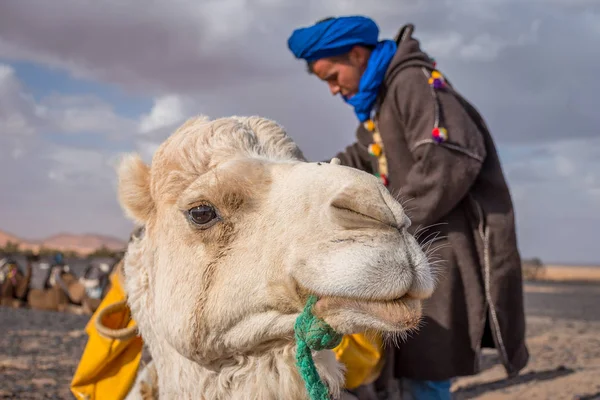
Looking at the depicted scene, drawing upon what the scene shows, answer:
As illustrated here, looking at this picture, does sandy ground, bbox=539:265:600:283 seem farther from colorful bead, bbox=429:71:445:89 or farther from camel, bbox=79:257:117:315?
colorful bead, bbox=429:71:445:89

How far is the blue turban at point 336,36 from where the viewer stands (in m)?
3.68

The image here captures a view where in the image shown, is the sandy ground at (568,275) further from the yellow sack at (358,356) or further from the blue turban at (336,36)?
the yellow sack at (358,356)

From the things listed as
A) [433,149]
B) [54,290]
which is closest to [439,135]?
[433,149]

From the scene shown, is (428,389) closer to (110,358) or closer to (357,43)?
(110,358)

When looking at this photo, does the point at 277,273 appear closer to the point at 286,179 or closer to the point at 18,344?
the point at 286,179

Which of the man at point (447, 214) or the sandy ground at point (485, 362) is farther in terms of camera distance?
the sandy ground at point (485, 362)

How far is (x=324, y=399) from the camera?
2109 mm

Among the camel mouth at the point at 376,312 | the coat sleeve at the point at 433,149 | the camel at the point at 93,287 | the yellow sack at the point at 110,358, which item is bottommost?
the camel at the point at 93,287

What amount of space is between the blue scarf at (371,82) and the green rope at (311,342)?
1857 millimetres

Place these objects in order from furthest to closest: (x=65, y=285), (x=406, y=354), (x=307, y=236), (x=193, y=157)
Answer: (x=65, y=285) → (x=406, y=354) → (x=193, y=157) → (x=307, y=236)

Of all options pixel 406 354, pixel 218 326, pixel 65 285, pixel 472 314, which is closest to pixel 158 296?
pixel 218 326

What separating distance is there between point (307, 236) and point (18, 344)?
397 inches

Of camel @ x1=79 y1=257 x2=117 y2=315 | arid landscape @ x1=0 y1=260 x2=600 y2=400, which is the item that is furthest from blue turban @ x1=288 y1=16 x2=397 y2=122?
camel @ x1=79 y1=257 x2=117 y2=315

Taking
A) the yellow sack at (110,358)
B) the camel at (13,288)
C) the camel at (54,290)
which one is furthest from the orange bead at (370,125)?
the camel at (13,288)
